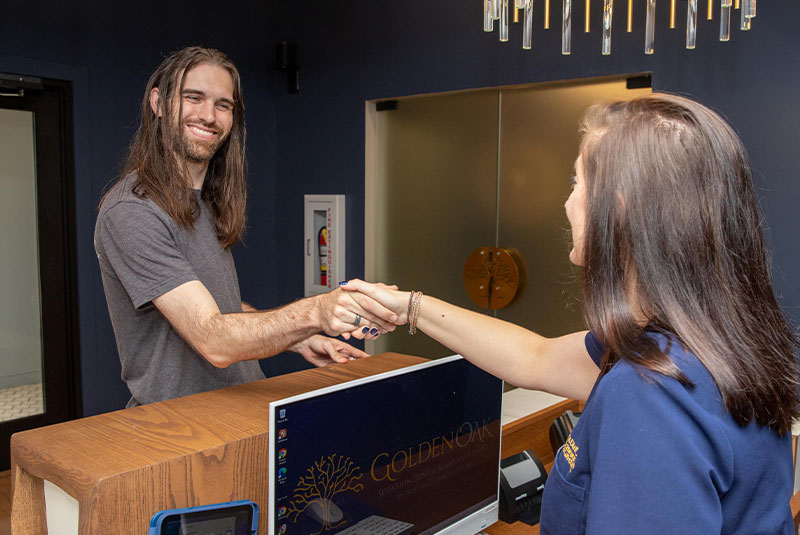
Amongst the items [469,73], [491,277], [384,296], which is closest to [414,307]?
[384,296]

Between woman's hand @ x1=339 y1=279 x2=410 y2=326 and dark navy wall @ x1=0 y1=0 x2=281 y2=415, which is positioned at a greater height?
dark navy wall @ x1=0 y1=0 x2=281 y2=415

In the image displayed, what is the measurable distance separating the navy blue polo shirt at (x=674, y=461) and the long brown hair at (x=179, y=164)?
1245mm

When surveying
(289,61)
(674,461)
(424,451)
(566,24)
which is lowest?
(424,451)

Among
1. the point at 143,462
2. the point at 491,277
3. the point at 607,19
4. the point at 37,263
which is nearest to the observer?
the point at 143,462

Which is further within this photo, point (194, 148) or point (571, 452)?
point (194, 148)

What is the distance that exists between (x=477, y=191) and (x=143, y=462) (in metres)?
3.29

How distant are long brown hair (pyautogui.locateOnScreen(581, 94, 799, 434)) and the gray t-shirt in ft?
3.36

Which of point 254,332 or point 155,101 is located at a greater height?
point 155,101

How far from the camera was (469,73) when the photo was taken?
3936 millimetres

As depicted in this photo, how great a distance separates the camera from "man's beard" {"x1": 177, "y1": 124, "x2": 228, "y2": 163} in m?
1.83

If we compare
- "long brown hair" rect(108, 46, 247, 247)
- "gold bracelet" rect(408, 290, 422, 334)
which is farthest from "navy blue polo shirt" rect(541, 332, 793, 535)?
"long brown hair" rect(108, 46, 247, 247)

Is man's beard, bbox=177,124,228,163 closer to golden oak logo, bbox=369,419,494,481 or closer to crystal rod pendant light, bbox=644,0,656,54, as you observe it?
golden oak logo, bbox=369,419,494,481

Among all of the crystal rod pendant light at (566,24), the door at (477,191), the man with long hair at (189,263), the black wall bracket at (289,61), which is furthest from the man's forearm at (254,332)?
the black wall bracket at (289,61)

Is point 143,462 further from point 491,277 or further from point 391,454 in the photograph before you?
point 491,277
